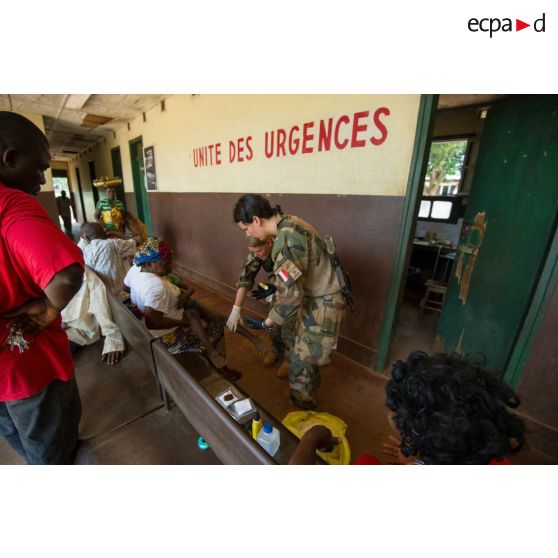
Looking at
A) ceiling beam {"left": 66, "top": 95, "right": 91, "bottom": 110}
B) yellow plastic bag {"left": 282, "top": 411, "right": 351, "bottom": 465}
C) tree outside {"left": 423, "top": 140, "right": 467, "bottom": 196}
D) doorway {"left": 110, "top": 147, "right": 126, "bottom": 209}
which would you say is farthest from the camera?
doorway {"left": 110, "top": 147, "right": 126, "bottom": 209}

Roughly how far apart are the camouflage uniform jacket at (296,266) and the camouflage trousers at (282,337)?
0.42 m

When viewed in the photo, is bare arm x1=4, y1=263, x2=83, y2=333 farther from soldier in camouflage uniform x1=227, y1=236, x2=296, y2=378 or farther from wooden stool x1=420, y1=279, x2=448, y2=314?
wooden stool x1=420, y1=279, x2=448, y2=314

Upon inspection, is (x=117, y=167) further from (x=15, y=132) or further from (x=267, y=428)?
(x=267, y=428)

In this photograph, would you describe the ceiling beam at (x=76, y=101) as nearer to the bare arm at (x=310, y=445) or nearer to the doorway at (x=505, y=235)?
the doorway at (x=505, y=235)

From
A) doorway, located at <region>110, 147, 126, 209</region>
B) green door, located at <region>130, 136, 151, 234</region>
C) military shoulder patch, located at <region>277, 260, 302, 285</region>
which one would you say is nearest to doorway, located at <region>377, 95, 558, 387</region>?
military shoulder patch, located at <region>277, 260, 302, 285</region>

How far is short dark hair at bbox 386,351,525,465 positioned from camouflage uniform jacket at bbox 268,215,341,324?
0.87m

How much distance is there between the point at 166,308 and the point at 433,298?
379 centimetres

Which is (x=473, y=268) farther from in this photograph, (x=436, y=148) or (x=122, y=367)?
(x=436, y=148)

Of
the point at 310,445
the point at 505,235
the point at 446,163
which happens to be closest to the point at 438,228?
the point at 446,163

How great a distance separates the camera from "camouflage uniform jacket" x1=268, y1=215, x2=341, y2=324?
1.61m

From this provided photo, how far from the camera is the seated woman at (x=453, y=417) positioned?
0.73 m

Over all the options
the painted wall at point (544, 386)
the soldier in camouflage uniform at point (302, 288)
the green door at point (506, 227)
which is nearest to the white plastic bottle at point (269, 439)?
the soldier in camouflage uniform at point (302, 288)

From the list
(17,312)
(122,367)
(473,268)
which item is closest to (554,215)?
(473,268)

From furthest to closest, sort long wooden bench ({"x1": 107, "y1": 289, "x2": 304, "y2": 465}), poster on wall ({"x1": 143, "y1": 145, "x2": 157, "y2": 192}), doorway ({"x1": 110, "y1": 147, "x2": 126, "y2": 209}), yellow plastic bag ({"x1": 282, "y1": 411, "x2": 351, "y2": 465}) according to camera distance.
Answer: doorway ({"x1": 110, "y1": 147, "x2": 126, "y2": 209}) < poster on wall ({"x1": 143, "y1": 145, "x2": 157, "y2": 192}) < yellow plastic bag ({"x1": 282, "y1": 411, "x2": 351, "y2": 465}) < long wooden bench ({"x1": 107, "y1": 289, "x2": 304, "y2": 465})
